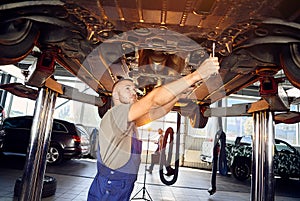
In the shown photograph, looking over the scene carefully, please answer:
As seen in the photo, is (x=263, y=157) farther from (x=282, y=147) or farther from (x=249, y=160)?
(x=282, y=147)

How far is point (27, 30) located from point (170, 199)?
13.2 ft

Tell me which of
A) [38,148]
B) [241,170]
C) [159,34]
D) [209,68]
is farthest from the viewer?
[241,170]

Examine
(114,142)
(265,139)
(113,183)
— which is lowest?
(113,183)

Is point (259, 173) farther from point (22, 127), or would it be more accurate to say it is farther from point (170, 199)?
point (22, 127)

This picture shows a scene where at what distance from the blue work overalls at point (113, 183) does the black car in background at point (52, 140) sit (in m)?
5.62

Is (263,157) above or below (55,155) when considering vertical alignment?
above

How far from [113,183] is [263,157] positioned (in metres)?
1.68

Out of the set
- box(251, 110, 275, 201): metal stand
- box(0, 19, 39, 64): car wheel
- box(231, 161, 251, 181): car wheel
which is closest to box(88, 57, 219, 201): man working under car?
box(0, 19, 39, 64): car wheel

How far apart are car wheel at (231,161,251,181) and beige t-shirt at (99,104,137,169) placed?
7.42m

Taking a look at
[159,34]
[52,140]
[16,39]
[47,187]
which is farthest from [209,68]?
[52,140]

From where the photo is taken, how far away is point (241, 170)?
313 inches

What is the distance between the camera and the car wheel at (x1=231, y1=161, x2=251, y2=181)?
7.86 metres

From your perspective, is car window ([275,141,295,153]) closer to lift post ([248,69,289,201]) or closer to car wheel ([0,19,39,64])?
lift post ([248,69,289,201])

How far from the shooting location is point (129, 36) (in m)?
1.60
